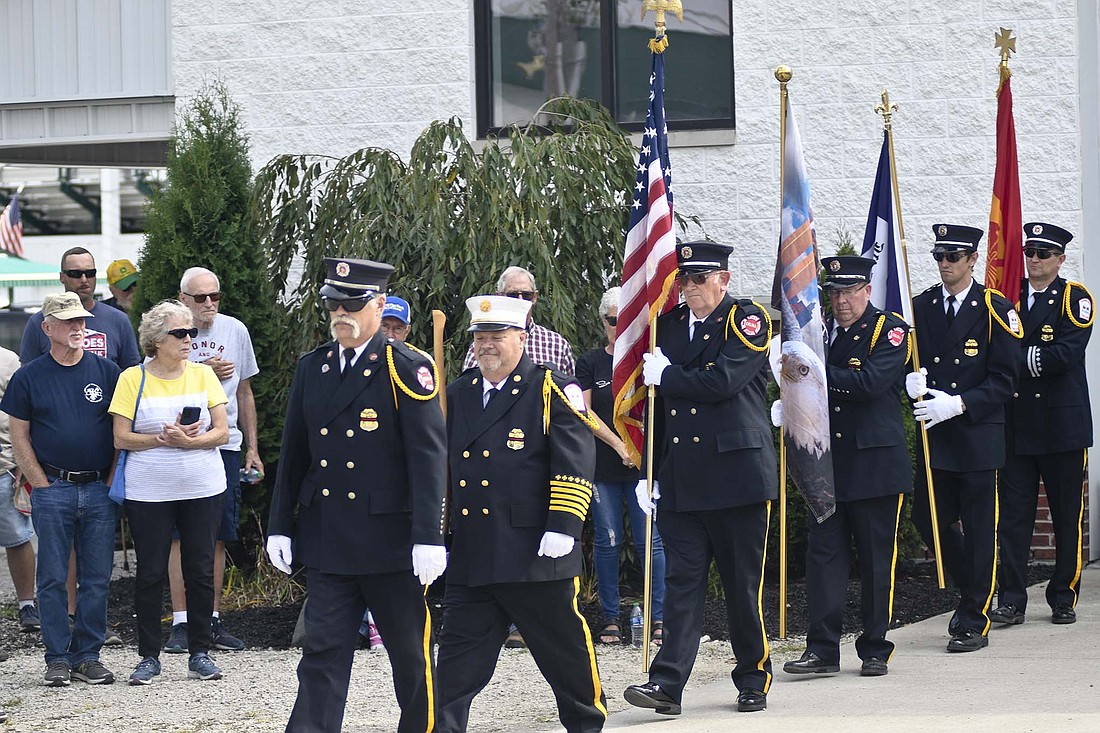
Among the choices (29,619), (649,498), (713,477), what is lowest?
(29,619)

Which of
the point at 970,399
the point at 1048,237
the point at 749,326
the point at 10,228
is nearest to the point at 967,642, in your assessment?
the point at 970,399

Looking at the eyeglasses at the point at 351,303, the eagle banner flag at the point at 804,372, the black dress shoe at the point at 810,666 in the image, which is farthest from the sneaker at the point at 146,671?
the eagle banner flag at the point at 804,372

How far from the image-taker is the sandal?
8828 mm

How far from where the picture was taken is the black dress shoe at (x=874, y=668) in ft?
24.8

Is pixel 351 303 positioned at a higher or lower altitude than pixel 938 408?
higher

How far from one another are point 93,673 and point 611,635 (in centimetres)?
273

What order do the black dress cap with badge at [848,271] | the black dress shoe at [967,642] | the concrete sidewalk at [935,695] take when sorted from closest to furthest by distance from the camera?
the concrete sidewalk at [935,695], the black dress cap with badge at [848,271], the black dress shoe at [967,642]

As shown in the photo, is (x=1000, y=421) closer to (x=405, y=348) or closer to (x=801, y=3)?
(x=405, y=348)

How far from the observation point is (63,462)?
8.16m

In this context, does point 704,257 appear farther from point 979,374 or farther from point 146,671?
point 146,671

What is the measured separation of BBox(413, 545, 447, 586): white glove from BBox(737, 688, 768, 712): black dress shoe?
5.66 feet

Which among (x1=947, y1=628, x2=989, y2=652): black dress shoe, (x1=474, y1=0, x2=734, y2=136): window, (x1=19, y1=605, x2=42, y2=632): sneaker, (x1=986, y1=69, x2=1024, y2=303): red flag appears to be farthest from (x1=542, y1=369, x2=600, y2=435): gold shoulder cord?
(x1=474, y1=0, x2=734, y2=136): window

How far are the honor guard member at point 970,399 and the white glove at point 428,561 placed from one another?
3.31 metres

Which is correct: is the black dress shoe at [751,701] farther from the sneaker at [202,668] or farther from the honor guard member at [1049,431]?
the sneaker at [202,668]
